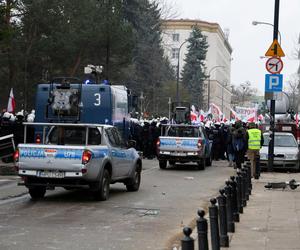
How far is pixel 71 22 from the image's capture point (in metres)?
42.2

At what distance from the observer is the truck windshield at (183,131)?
2555cm

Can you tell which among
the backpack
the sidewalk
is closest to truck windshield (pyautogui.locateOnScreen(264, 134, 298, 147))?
the backpack

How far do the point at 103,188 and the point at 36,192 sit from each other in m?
1.57

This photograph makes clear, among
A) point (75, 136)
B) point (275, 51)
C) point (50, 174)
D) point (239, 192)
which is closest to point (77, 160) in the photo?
point (50, 174)

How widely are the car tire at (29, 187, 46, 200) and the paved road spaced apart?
18cm

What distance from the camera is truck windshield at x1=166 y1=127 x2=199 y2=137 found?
2555 centimetres

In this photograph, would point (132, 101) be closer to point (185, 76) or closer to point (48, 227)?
point (48, 227)

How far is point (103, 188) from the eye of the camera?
1390cm


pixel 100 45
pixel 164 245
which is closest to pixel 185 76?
pixel 100 45

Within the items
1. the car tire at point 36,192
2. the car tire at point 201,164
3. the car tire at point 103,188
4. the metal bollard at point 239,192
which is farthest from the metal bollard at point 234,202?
the car tire at point 201,164

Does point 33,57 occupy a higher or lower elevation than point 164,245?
higher

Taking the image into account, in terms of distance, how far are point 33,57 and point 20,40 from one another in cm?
150

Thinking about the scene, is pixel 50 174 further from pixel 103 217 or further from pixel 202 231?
pixel 202 231

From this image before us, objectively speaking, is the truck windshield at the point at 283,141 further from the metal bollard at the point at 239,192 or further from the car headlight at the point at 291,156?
the metal bollard at the point at 239,192
